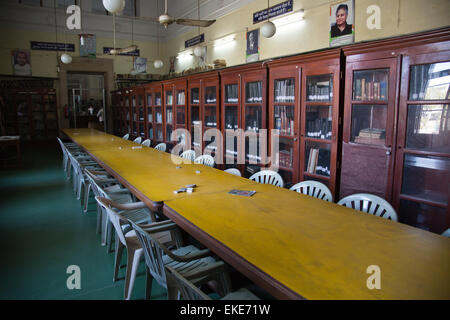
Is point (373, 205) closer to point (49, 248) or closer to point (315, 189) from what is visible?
point (315, 189)

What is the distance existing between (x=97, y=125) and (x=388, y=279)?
40.6 feet

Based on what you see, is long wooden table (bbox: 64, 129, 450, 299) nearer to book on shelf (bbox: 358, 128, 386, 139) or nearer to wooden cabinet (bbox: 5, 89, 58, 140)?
book on shelf (bbox: 358, 128, 386, 139)

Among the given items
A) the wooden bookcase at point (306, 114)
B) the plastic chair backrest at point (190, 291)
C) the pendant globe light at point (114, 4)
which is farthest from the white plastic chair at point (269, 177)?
the pendant globe light at point (114, 4)

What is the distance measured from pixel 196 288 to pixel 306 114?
11.0ft

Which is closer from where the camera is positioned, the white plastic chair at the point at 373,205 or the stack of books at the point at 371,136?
the white plastic chair at the point at 373,205

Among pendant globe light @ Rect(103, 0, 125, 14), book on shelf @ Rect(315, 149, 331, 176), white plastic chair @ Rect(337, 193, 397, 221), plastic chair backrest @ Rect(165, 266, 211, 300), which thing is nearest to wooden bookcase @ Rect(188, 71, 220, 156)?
pendant globe light @ Rect(103, 0, 125, 14)

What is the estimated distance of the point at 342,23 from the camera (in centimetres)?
585

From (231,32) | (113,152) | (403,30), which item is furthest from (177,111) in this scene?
(403,30)

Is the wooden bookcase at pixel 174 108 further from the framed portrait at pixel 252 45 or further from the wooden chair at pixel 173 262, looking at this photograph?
the wooden chair at pixel 173 262

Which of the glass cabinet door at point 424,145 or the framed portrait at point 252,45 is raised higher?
the framed portrait at point 252,45

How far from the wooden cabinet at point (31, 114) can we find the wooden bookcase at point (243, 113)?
8567 millimetres

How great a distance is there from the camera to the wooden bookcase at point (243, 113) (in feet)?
16.1

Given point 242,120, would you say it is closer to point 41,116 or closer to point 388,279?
point 388,279

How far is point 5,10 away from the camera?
1034 centimetres
